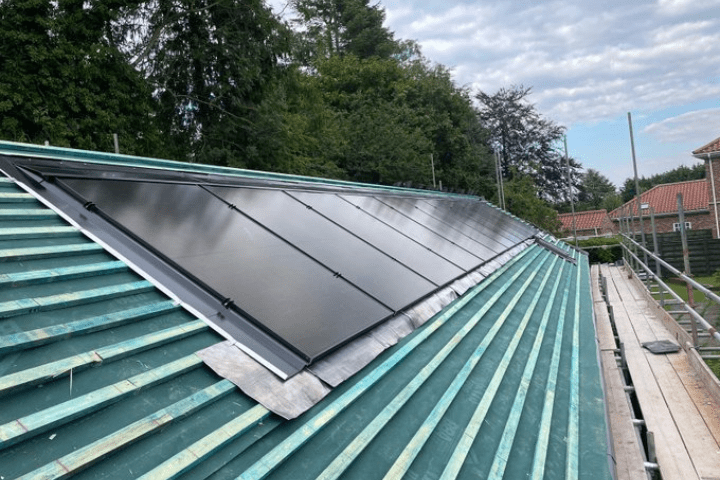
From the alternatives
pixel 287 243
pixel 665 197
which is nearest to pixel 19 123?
pixel 287 243

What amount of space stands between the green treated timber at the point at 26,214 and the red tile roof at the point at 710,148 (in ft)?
123

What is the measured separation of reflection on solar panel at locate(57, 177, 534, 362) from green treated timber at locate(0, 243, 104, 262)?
9.6 inches

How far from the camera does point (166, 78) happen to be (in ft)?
54.9

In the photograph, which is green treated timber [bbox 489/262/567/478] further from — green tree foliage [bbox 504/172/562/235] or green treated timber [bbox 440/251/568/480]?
green tree foliage [bbox 504/172/562/235]

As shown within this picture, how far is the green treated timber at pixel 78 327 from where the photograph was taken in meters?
1.72

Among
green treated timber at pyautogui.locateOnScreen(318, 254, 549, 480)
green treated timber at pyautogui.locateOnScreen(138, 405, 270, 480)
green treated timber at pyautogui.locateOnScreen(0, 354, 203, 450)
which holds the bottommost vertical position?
green treated timber at pyautogui.locateOnScreen(318, 254, 549, 480)

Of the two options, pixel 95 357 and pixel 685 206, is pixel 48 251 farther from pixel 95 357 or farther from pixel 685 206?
pixel 685 206

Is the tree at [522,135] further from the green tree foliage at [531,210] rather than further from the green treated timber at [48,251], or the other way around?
the green treated timber at [48,251]

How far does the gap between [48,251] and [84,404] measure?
1.00 metres

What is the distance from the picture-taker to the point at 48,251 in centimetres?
230

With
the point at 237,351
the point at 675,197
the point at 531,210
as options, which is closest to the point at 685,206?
the point at 675,197

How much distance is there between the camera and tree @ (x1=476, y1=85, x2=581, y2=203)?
189 feet

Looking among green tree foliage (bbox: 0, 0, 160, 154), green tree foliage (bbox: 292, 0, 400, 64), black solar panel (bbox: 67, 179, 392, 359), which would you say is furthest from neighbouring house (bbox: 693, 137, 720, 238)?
black solar panel (bbox: 67, 179, 392, 359)

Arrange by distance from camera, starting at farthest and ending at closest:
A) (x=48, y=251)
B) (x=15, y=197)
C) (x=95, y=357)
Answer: (x=15, y=197) < (x=48, y=251) < (x=95, y=357)
